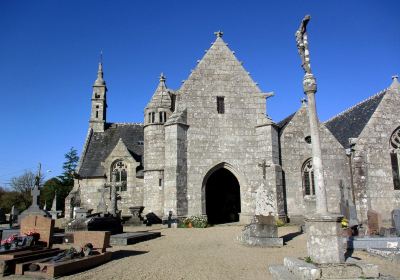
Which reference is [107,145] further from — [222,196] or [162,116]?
[222,196]

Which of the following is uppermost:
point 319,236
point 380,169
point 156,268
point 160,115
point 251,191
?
point 160,115

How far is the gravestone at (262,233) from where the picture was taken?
1135 cm

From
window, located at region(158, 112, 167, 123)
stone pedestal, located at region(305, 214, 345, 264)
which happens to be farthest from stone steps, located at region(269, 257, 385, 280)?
window, located at region(158, 112, 167, 123)

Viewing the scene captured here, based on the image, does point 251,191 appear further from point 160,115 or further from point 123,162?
point 123,162

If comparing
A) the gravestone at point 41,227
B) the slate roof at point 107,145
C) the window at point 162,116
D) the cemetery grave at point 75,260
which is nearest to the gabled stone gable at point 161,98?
the window at point 162,116

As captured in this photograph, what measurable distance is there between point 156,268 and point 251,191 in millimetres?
11180

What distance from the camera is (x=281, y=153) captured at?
19.2m

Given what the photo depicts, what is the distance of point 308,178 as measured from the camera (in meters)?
19.3

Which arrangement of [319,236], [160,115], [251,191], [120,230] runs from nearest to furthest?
1. [319,236]
2. [120,230]
3. [251,191]
4. [160,115]

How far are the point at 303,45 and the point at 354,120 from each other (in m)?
14.9

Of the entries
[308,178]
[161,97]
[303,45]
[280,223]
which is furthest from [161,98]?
[303,45]

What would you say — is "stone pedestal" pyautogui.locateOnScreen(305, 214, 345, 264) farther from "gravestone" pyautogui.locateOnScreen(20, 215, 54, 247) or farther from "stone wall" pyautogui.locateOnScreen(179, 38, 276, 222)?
"stone wall" pyautogui.locateOnScreen(179, 38, 276, 222)

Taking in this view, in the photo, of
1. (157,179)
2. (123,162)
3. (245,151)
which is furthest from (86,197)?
(245,151)

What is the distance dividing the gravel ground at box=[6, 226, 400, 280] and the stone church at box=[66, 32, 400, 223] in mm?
5210
